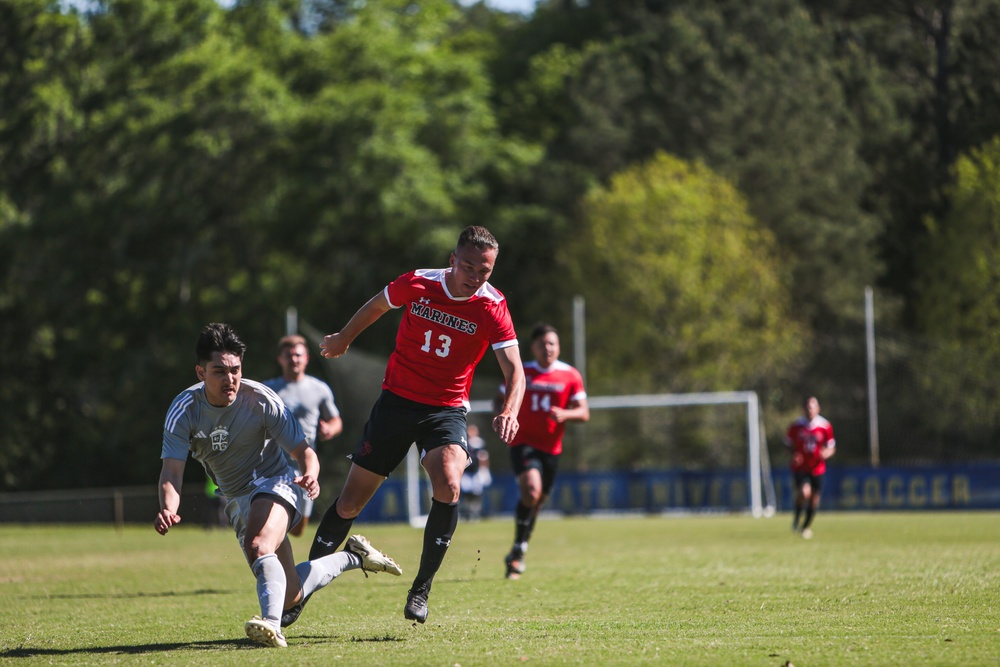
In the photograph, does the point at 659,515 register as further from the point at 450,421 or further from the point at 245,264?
the point at 450,421

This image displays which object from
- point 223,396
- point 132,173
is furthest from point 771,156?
point 223,396

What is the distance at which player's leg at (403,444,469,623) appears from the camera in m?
8.13

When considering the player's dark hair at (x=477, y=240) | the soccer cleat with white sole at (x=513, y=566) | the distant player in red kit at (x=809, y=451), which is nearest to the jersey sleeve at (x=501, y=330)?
the player's dark hair at (x=477, y=240)

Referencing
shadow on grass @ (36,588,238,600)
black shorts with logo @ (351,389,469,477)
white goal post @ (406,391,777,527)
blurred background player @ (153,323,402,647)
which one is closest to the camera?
blurred background player @ (153,323,402,647)

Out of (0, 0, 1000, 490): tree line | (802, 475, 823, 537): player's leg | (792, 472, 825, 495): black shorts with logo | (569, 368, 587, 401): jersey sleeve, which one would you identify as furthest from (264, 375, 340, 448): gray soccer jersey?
(0, 0, 1000, 490): tree line

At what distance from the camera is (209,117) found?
43.6 meters

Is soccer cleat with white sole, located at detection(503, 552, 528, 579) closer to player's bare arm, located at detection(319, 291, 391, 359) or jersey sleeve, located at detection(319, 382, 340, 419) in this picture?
jersey sleeve, located at detection(319, 382, 340, 419)

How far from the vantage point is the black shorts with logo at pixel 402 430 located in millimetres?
8336

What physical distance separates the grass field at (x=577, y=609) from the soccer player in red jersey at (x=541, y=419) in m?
0.77

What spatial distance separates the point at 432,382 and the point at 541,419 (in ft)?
17.4

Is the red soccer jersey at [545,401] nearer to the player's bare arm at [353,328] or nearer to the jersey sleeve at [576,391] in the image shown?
the jersey sleeve at [576,391]

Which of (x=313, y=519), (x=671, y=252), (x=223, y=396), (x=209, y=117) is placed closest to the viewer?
(x=223, y=396)

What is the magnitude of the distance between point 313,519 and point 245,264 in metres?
19.3

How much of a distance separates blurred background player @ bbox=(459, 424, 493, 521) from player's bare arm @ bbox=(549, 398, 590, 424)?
1648 cm
